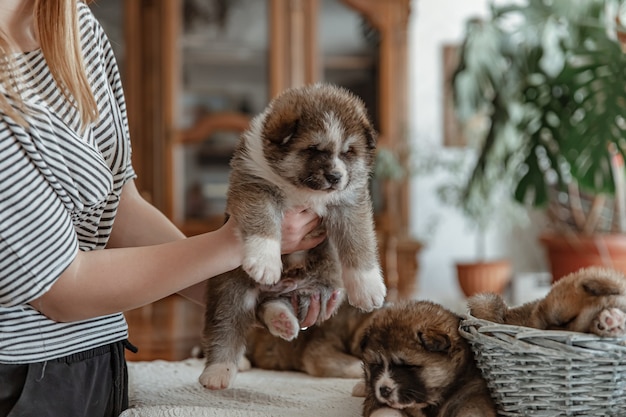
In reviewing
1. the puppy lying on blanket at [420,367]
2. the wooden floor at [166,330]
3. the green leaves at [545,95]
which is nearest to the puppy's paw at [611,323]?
the puppy lying on blanket at [420,367]

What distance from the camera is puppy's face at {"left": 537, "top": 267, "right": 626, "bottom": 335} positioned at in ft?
3.61

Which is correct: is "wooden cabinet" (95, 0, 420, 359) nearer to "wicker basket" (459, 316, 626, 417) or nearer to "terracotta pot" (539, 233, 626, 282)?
"terracotta pot" (539, 233, 626, 282)

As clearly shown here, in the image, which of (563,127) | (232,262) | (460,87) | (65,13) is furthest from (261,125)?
(460,87)

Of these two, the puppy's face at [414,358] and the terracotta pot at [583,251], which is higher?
the puppy's face at [414,358]

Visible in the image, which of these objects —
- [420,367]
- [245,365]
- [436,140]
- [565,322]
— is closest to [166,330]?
[245,365]

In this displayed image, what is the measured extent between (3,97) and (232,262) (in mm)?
433

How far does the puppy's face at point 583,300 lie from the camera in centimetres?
110

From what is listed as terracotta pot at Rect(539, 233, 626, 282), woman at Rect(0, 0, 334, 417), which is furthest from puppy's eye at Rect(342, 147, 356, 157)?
terracotta pot at Rect(539, 233, 626, 282)

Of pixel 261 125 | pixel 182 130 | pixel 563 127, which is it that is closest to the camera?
pixel 261 125

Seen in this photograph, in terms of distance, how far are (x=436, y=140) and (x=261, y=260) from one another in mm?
3791

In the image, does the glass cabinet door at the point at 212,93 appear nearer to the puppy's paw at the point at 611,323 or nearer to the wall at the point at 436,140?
the wall at the point at 436,140

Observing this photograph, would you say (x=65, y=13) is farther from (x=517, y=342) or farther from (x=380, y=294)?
(x=517, y=342)

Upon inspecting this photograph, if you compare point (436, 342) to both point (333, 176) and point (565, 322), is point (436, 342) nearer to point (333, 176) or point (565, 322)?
point (565, 322)

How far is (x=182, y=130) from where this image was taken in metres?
4.00
